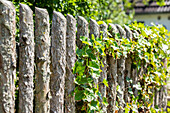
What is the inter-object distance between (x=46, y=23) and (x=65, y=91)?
0.70m

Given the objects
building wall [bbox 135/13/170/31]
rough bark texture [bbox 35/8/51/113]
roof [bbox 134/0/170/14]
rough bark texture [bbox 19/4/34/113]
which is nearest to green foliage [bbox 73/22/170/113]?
rough bark texture [bbox 35/8/51/113]

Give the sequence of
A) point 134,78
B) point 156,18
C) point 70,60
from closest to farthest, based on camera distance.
Answer: 1. point 70,60
2. point 134,78
3. point 156,18

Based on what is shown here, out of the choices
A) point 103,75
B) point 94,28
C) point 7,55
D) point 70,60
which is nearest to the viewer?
point 7,55

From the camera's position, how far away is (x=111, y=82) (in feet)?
9.84

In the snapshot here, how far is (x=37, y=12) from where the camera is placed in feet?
6.89

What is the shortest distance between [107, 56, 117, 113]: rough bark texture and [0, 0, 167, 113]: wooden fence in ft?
0.57

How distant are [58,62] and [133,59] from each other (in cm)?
145

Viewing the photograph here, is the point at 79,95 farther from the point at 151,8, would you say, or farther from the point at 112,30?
the point at 151,8

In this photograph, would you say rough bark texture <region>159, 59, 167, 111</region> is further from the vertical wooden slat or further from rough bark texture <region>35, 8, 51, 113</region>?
rough bark texture <region>35, 8, 51, 113</region>

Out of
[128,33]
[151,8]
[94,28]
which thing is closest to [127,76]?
[128,33]

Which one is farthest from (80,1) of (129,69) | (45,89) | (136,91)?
(45,89)

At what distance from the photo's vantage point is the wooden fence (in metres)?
1.91

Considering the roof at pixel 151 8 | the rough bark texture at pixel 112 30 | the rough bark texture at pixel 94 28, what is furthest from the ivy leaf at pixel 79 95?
the roof at pixel 151 8

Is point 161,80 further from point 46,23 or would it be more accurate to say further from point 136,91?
point 46,23
